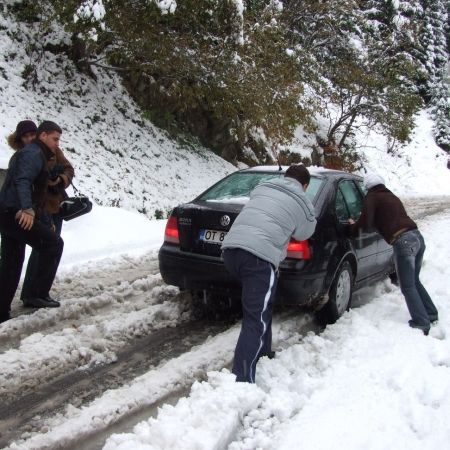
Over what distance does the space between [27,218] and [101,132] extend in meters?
7.98

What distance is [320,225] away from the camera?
4.54m

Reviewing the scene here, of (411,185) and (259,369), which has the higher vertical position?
(259,369)

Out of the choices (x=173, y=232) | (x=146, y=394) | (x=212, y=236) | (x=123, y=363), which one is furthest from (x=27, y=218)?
(x=146, y=394)

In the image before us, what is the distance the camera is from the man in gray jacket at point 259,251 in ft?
11.2

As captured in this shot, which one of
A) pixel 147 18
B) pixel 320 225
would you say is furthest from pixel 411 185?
pixel 320 225

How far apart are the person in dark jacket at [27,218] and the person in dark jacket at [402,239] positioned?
2.90 meters

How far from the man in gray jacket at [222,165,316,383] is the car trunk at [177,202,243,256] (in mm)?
930

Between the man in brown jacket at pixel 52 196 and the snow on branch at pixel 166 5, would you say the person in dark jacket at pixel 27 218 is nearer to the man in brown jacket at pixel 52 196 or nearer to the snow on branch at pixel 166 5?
the man in brown jacket at pixel 52 196

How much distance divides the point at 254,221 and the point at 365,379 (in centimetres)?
134

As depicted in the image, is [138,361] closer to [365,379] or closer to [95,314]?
[95,314]

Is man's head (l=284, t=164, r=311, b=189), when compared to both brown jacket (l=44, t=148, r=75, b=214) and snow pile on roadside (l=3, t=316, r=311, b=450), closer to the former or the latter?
snow pile on roadside (l=3, t=316, r=311, b=450)

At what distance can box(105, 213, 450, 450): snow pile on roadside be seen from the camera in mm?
2793

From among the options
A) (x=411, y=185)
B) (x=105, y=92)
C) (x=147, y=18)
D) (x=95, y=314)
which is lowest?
(x=411, y=185)

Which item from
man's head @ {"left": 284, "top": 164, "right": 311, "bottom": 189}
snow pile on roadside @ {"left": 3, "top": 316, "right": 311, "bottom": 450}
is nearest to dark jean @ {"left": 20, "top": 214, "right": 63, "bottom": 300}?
snow pile on roadside @ {"left": 3, "top": 316, "right": 311, "bottom": 450}
